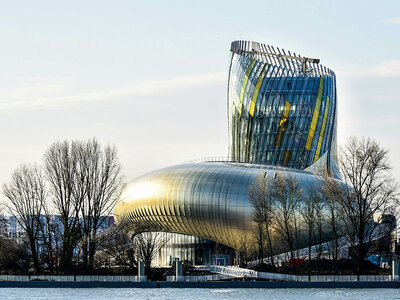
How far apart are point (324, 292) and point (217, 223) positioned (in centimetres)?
3308

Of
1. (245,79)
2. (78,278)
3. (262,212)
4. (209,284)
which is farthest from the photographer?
(245,79)

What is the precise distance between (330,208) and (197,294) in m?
22.5

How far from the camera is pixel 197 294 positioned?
215ft

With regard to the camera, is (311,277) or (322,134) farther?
(322,134)

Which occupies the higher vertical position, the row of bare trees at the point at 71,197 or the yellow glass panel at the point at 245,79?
the yellow glass panel at the point at 245,79

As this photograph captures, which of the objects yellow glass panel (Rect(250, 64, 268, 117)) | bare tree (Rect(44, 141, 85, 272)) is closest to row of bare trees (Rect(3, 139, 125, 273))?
bare tree (Rect(44, 141, 85, 272))

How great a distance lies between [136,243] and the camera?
3597 inches

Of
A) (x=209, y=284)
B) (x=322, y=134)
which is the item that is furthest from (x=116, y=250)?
(x=322, y=134)

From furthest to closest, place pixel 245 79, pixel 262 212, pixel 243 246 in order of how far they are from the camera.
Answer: pixel 245 79
pixel 243 246
pixel 262 212

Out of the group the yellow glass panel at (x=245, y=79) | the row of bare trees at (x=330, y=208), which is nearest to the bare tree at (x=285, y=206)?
the row of bare trees at (x=330, y=208)

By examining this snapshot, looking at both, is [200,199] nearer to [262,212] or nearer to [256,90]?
[262,212]

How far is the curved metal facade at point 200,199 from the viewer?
9669cm

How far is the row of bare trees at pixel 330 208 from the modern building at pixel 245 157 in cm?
486

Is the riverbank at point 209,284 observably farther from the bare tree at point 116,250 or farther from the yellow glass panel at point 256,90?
the yellow glass panel at point 256,90
